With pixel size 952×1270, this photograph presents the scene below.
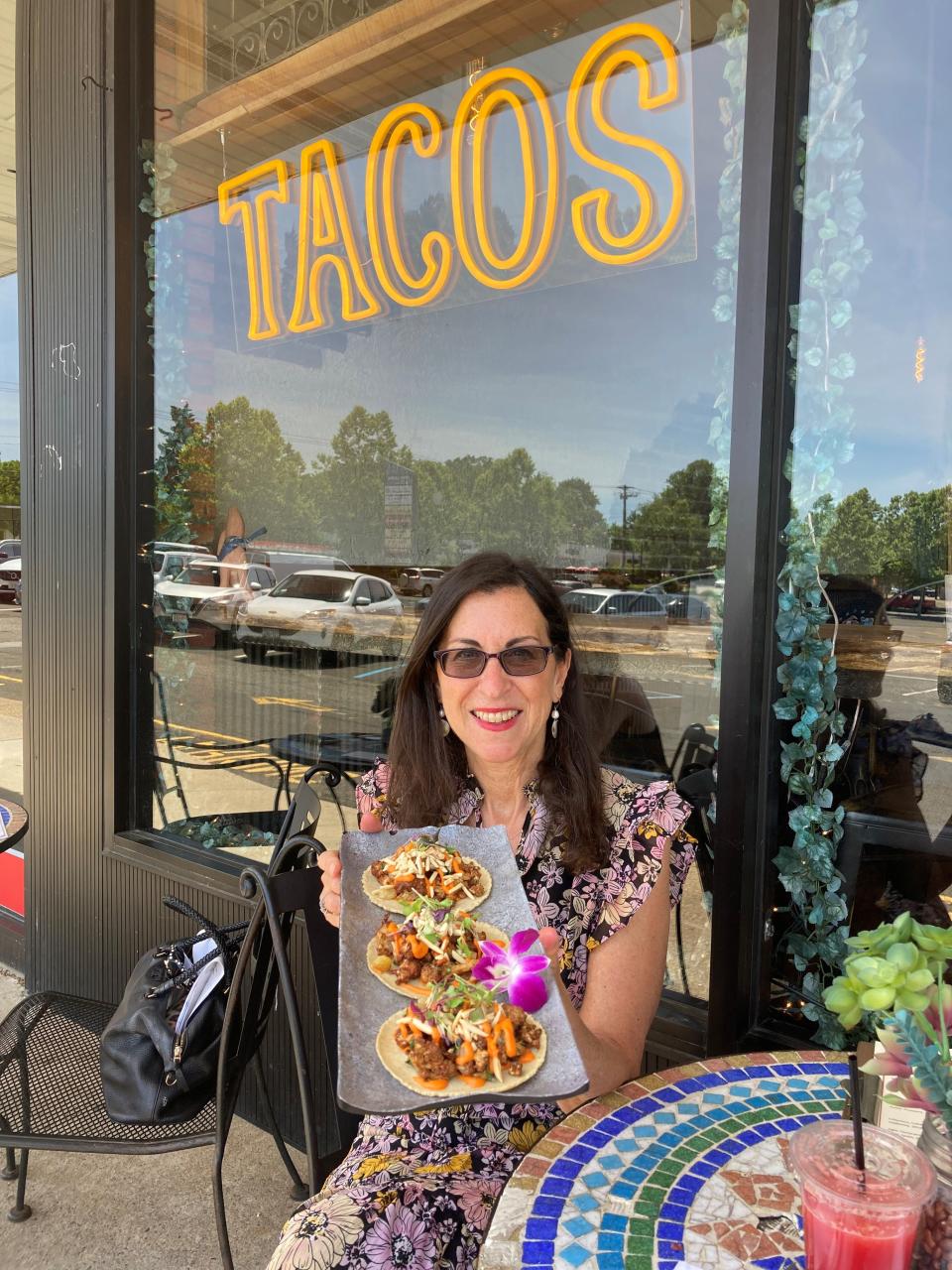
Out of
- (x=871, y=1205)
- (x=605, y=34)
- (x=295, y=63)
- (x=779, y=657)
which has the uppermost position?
(x=295, y=63)

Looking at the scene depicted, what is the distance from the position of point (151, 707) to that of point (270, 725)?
34.5 inches

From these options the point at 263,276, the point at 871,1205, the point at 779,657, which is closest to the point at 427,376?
the point at 263,276

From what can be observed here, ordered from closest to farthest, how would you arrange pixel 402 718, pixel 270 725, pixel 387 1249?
pixel 387 1249
pixel 402 718
pixel 270 725

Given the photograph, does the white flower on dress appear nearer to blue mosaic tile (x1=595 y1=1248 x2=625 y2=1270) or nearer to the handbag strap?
blue mosaic tile (x1=595 y1=1248 x2=625 y2=1270)

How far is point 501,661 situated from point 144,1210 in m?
1.75

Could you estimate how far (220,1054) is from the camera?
5.29ft

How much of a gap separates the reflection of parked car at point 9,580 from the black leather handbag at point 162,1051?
2460mm

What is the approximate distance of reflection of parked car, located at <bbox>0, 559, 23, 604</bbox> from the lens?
3.86 meters

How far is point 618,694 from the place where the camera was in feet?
13.1

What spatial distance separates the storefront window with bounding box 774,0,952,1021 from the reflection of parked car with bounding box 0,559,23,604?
10.2 ft

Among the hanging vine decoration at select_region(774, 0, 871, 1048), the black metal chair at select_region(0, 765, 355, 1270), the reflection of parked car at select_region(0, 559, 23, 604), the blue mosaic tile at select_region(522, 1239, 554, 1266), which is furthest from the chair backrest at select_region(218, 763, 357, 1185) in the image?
the reflection of parked car at select_region(0, 559, 23, 604)

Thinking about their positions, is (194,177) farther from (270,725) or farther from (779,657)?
(779,657)

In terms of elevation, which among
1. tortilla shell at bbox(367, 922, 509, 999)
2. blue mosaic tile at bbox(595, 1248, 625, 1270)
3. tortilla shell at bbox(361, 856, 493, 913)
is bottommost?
blue mosaic tile at bbox(595, 1248, 625, 1270)

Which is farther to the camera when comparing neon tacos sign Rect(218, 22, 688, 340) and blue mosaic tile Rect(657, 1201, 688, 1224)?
neon tacos sign Rect(218, 22, 688, 340)
